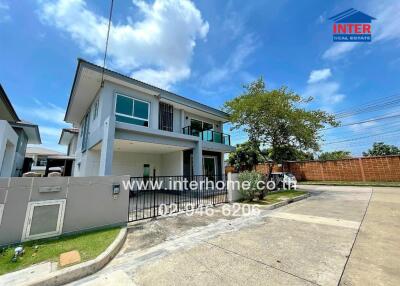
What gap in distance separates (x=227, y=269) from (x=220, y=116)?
13.8 m

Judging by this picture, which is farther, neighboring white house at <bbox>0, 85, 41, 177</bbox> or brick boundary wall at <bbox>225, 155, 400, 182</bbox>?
brick boundary wall at <bbox>225, 155, 400, 182</bbox>

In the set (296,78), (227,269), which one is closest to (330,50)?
(296,78)

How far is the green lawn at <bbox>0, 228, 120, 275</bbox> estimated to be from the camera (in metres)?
3.29

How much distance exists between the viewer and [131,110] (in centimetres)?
1108

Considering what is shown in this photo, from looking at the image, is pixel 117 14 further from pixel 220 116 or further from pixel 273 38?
pixel 220 116

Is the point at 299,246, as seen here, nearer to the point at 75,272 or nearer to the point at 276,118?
the point at 75,272

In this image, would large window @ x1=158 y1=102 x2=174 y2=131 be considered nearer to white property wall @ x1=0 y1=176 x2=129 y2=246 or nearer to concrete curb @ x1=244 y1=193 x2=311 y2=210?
white property wall @ x1=0 y1=176 x2=129 y2=246

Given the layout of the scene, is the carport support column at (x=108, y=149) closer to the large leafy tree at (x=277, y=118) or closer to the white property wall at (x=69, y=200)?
the white property wall at (x=69, y=200)

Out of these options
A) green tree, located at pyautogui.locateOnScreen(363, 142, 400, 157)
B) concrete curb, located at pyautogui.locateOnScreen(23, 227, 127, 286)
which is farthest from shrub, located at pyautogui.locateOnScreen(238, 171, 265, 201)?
green tree, located at pyautogui.locateOnScreen(363, 142, 400, 157)

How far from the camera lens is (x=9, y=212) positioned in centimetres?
394

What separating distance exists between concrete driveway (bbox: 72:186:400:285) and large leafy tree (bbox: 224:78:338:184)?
7.47 metres

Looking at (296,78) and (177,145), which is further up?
(296,78)

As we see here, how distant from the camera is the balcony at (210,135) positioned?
14.1 m

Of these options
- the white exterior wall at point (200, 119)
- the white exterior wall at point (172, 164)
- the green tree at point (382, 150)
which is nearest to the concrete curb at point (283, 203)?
the white exterior wall at point (172, 164)
